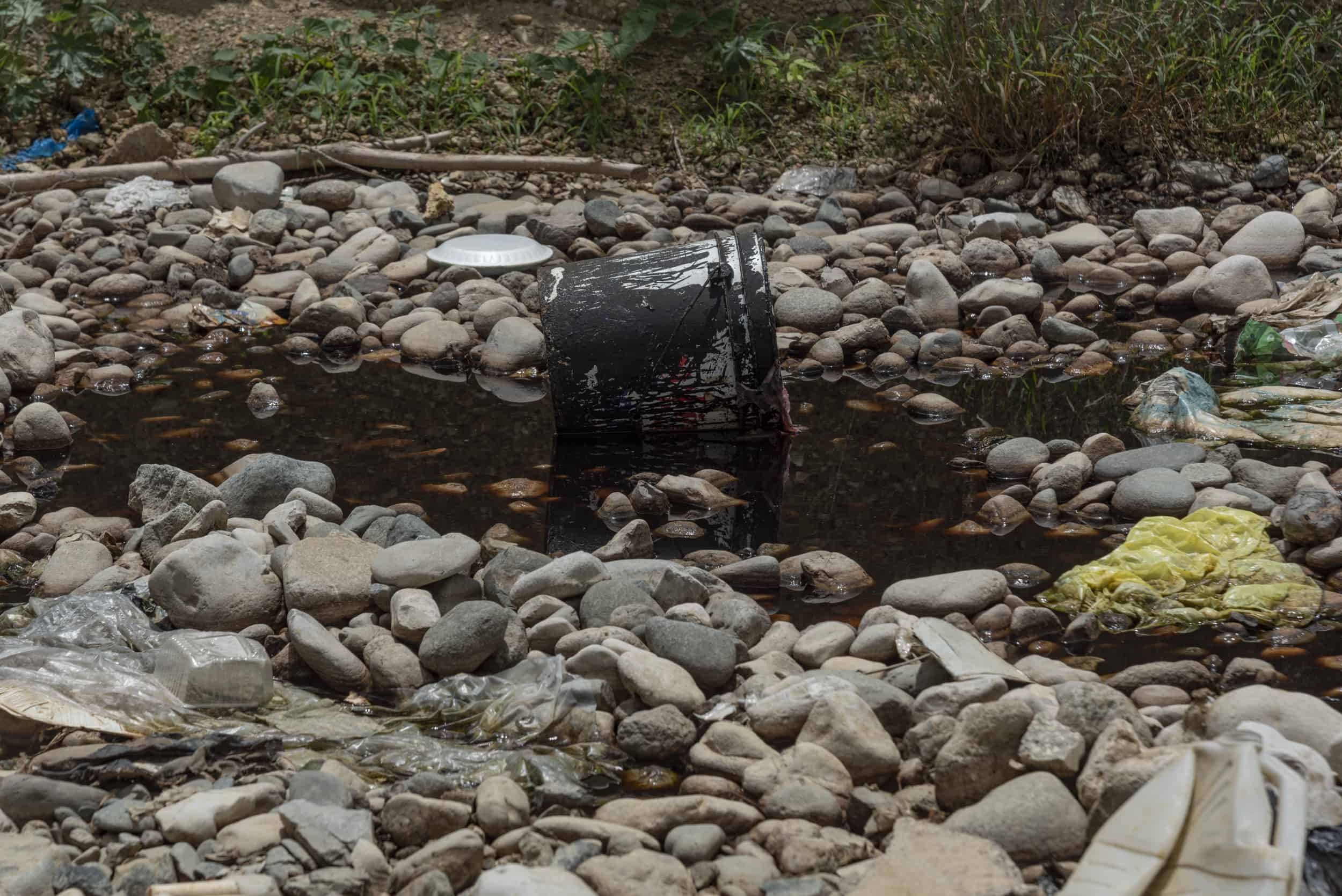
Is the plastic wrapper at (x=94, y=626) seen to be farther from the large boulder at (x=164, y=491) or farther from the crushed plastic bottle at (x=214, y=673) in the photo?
the large boulder at (x=164, y=491)

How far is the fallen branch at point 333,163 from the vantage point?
689 cm

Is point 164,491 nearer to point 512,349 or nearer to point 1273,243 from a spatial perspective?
point 512,349

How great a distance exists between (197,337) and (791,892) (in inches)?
162

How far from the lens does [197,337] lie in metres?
5.34

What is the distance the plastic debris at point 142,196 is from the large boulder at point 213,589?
418cm

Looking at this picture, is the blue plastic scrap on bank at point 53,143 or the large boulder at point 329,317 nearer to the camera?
the large boulder at point 329,317

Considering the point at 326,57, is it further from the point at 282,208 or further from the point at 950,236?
the point at 950,236

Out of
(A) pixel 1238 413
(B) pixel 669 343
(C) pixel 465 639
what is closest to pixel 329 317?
(B) pixel 669 343

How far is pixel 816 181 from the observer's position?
698 centimetres

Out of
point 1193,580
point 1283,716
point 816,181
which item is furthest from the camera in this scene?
point 816,181

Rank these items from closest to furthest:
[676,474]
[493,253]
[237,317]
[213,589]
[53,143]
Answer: [213,589]
[676,474]
[237,317]
[493,253]
[53,143]

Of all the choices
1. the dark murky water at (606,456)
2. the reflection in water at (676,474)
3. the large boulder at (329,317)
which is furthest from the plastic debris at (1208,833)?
the large boulder at (329,317)

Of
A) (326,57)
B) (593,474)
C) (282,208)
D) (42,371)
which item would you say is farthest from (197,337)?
(326,57)

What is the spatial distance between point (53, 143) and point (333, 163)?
1773 mm
